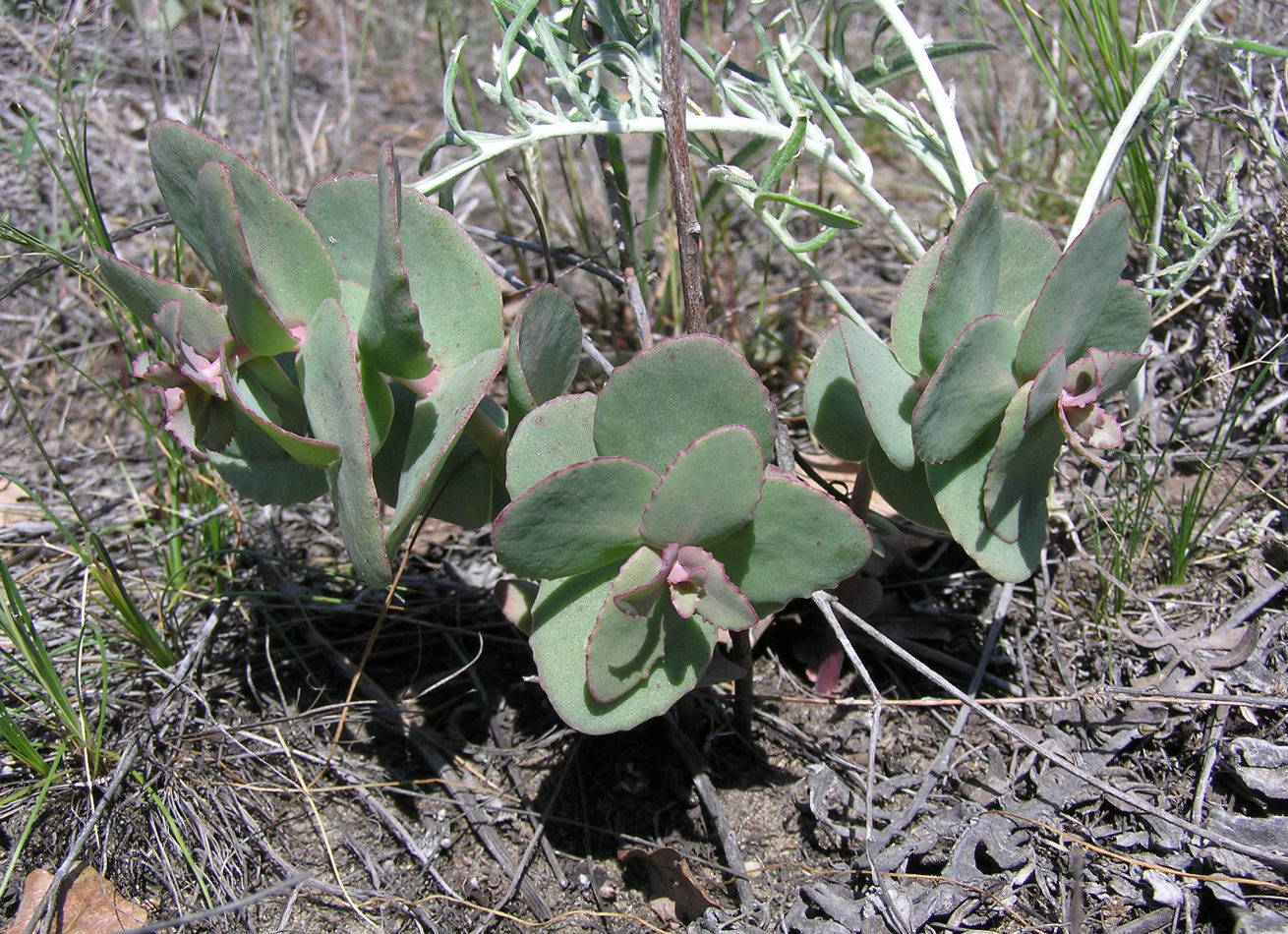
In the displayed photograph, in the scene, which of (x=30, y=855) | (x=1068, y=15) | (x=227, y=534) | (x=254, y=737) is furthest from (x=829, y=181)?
(x=30, y=855)

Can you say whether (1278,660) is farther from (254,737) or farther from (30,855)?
(30,855)

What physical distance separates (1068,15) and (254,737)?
2038mm

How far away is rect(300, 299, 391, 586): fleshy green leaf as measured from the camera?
1.03m

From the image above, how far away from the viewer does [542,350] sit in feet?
3.85

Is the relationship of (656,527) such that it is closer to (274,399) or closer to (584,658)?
(584,658)

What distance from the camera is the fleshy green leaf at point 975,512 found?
3.89 feet

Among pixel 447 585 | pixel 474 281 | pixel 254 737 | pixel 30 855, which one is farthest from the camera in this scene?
pixel 447 585

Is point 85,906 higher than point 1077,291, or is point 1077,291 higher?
point 1077,291

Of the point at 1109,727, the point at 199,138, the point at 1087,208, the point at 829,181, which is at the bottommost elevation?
the point at 1109,727

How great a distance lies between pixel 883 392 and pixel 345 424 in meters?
0.65

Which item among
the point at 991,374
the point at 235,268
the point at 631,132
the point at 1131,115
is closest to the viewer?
the point at 235,268

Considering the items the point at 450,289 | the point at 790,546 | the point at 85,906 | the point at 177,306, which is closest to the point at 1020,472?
the point at 790,546

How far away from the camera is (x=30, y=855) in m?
1.45

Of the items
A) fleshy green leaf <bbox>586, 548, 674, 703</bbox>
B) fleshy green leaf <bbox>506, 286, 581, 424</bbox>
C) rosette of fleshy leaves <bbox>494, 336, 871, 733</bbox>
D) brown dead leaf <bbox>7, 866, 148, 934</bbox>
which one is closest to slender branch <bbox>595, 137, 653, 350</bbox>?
fleshy green leaf <bbox>506, 286, 581, 424</bbox>
